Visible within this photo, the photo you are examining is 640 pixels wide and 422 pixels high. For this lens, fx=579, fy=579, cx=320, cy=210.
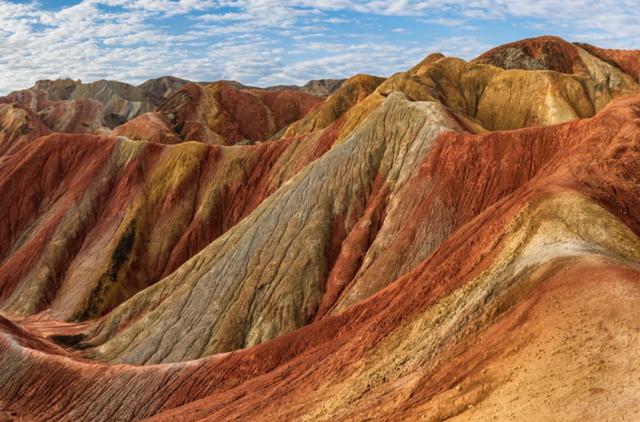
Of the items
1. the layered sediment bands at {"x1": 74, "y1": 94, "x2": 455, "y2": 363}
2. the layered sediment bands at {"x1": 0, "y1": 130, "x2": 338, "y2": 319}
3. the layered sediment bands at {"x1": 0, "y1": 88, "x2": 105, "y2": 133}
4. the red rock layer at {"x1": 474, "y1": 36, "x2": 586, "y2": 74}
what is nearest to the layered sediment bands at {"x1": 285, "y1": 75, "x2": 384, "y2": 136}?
the red rock layer at {"x1": 474, "y1": 36, "x2": 586, "y2": 74}

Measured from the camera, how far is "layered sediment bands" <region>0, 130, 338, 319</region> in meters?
62.5

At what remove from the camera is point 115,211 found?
69.7 meters

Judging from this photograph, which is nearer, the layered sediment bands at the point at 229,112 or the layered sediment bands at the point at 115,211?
the layered sediment bands at the point at 115,211

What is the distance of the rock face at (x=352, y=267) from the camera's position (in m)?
18.6

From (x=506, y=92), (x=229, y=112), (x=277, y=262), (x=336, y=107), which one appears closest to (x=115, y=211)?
(x=277, y=262)

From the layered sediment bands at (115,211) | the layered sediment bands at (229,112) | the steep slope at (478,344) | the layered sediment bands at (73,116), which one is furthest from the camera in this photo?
the layered sediment bands at (73,116)

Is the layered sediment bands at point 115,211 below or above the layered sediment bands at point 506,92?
below

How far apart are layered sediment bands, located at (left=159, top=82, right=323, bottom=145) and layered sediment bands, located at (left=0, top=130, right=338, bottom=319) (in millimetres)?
51236

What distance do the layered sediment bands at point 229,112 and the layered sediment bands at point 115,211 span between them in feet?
168

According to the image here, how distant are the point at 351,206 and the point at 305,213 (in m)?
3.72

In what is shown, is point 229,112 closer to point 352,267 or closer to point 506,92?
point 506,92

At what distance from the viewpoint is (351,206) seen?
4622 centimetres

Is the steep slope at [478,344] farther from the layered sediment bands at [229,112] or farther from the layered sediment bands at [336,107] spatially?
the layered sediment bands at [229,112]

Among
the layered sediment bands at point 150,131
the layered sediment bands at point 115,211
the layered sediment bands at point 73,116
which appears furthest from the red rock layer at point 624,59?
the layered sediment bands at point 73,116
